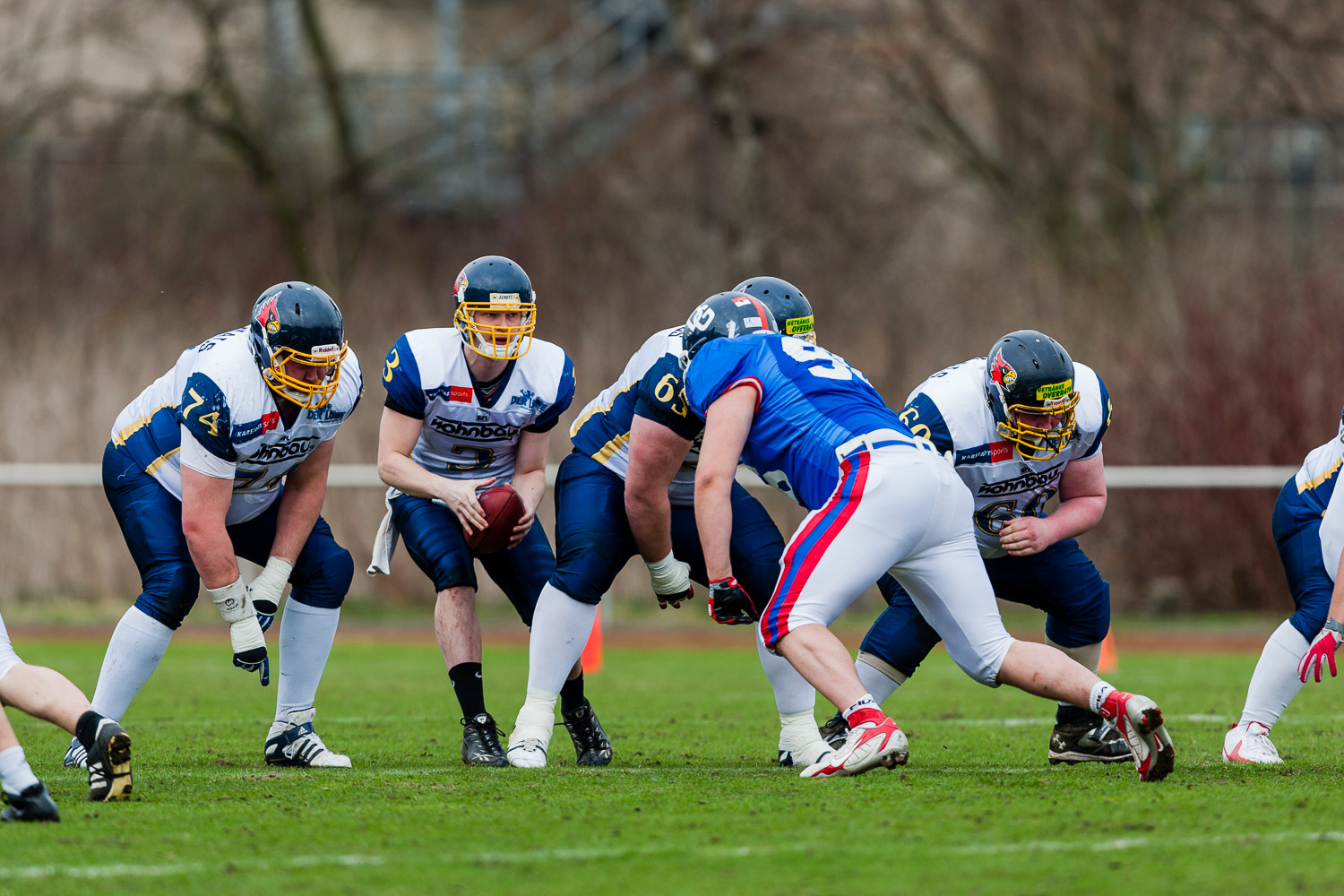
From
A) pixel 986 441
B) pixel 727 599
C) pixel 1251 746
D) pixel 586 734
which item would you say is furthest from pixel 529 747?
pixel 1251 746

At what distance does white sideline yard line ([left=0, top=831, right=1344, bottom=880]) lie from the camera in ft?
12.1

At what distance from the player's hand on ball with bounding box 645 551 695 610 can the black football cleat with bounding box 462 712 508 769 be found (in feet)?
2.51

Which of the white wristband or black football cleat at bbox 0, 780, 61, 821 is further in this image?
the white wristband

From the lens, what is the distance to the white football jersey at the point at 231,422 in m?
5.32

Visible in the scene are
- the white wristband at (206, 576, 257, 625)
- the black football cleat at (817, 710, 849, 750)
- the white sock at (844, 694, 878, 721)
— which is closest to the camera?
the white sock at (844, 694, 878, 721)

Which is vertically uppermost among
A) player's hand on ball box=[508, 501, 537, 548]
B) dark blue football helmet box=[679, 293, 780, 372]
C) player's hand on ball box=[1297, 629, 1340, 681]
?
dark blue football helmet box=[679, 293, 780, 372]

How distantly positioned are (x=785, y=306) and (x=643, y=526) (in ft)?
3.14

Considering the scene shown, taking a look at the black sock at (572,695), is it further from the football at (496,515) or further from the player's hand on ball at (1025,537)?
the player's hand on ball at (1025,537)

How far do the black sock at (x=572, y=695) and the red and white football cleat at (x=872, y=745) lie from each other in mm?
1408

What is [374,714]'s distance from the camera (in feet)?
25.2

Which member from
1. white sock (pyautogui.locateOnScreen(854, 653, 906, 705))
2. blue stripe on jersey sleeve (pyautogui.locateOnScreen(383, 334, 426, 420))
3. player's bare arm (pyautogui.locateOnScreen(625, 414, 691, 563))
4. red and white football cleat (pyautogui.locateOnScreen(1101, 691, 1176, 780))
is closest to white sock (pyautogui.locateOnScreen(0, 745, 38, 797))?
blue stripe on jersey sleeve (pyautogui.locateOnScreen(383, 334, 426, 420))

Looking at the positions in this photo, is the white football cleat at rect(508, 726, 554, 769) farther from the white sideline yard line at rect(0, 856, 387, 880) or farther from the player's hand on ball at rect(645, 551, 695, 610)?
the white sideline yard line at rect(0, 856, 387, 880)

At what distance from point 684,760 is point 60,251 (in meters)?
15.3

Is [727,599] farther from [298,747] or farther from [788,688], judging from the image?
[298,747]
